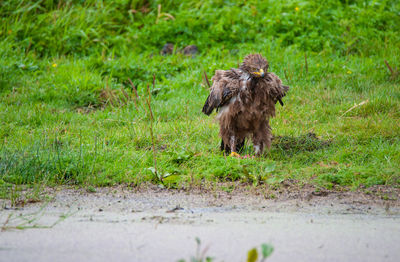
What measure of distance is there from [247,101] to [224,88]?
1.22ft

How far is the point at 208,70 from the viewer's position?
9.74m

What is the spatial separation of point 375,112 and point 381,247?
475 centimetres

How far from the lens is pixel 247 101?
636 cm

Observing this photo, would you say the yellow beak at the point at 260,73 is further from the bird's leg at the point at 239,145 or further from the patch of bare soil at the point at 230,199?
the patch of bare soil at the point at 230,199

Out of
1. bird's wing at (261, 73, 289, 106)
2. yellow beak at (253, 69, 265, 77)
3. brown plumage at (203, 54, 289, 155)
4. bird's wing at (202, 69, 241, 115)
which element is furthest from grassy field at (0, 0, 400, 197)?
yellow beak at (253, 69, 265, 77)

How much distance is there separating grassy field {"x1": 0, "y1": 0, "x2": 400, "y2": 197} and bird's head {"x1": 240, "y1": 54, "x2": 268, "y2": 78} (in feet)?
3.48

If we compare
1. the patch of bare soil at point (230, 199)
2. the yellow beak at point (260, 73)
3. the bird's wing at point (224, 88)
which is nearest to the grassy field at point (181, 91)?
the patch of bare soil at point (230, 199)

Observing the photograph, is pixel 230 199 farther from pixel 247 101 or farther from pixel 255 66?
pixel 255 66

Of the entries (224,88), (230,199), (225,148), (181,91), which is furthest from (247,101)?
(181,91)

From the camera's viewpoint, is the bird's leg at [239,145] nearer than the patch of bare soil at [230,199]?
No

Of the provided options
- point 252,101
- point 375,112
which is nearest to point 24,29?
point 252,101

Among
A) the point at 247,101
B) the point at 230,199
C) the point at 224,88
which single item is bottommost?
the point at 230,199

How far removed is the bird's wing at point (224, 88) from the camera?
6.43 meters

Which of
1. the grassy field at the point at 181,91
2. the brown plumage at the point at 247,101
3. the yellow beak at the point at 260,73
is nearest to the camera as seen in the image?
the grassy field at the point at 181,91
